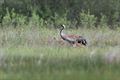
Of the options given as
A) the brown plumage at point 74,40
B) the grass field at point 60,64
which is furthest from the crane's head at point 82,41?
the grass field at point 60,64

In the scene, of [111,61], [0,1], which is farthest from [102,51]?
[0,1]

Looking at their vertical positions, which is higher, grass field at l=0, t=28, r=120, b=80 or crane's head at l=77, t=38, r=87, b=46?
grass field at l=0, t=28, r=120, b=80

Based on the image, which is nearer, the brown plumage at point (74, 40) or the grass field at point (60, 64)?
the grass field at point (60, 64)

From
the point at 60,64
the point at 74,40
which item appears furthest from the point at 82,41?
the point at 60,64

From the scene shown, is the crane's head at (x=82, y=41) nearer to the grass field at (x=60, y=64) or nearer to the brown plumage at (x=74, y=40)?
the brown plumage at (x=74, y=40)

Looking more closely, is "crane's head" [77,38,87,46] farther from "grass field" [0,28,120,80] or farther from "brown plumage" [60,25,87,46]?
"grass field" [0,28,120,80]

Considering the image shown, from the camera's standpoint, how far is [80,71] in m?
4.22

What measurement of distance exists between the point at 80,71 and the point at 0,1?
27.3m

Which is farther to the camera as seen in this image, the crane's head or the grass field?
the crane's head

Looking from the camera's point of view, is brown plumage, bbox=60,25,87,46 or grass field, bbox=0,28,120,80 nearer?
grass field, bbox=0,28,120,80

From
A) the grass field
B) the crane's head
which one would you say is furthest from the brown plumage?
the grass field

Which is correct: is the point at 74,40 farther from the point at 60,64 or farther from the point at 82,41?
the point at 60,64

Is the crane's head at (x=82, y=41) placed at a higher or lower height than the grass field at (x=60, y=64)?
lower

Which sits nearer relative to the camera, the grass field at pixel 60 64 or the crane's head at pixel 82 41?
the grass field at pixel 60 64
